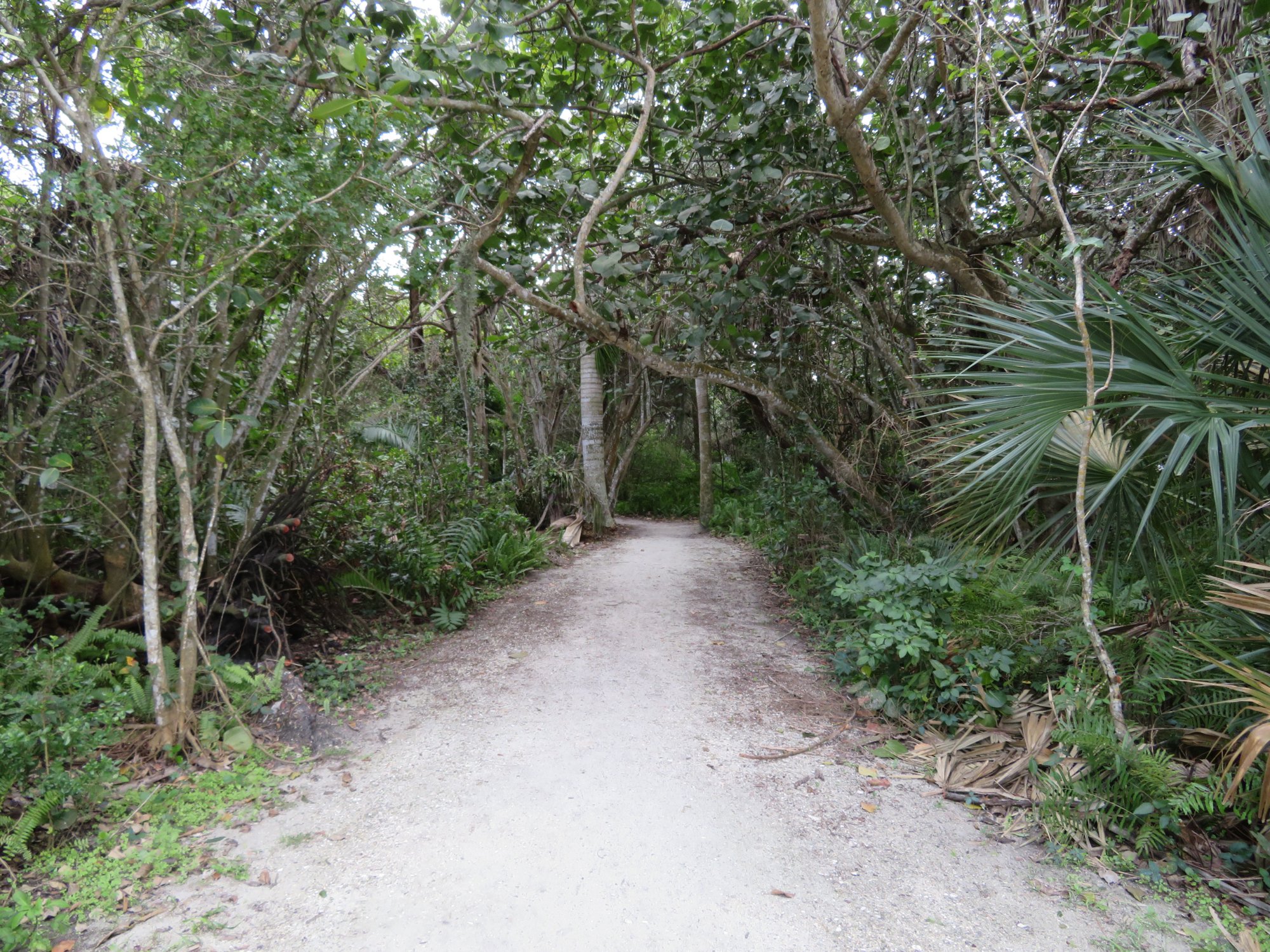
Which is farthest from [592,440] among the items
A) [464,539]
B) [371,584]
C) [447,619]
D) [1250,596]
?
[1250,596]

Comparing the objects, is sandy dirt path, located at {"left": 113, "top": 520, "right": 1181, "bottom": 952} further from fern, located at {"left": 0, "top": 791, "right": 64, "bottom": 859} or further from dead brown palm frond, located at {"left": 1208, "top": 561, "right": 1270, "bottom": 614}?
dead brown palm frond, located at {"left": 1208, "top": 561, "right": 1270, "bottom": 614}

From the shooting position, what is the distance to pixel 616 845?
2.56 m

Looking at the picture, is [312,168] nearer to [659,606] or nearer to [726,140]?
[726,140]

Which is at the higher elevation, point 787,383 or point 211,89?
point 211,89

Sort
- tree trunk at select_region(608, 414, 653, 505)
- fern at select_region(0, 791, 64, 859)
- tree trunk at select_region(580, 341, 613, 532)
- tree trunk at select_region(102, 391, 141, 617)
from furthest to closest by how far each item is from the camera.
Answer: tree trunk at select_region(608, 414, 653, 505) < tree trunk at select_region(580, 341, 613, 532) < tree trunk at select_region(102, 391, 141, 617) < fern at select_region(0, 791, 64, 859)

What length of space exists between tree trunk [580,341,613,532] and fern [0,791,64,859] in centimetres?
804

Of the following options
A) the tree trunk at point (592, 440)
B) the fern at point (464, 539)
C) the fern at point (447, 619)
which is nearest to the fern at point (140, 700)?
the fern at point (447, 619)

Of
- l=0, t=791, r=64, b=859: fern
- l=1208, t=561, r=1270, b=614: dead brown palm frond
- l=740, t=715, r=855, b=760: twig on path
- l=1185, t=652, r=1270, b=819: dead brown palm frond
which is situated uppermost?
l=1208, t=561, r=1270, b=614: dead brown palm frond

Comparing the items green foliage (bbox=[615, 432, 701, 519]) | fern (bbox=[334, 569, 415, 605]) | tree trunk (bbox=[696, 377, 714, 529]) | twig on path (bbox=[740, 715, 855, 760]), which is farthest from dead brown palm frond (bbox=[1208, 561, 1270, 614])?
green foliage (bbox=[615, 432, 701, 519])

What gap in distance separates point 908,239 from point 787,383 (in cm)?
296

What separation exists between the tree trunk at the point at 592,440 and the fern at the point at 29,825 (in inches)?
317

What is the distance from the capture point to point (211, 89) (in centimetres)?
318

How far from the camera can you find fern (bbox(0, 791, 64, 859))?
225 cm

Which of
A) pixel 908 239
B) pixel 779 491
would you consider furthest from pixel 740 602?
pixel 908 239
